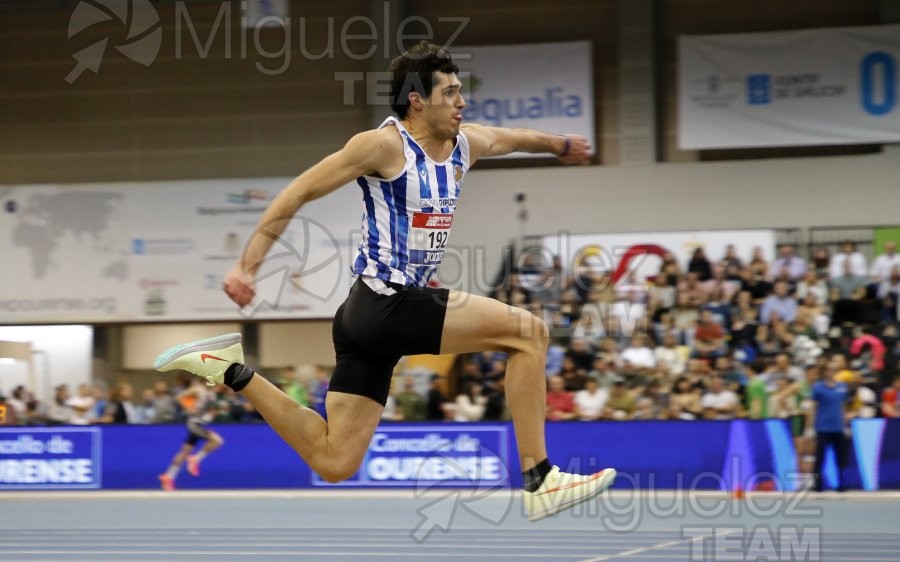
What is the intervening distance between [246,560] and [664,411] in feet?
24.8

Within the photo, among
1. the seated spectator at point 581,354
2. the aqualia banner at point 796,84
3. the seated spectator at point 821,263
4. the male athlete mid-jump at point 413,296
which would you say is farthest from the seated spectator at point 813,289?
the male athlete mid-jump at point 413,296

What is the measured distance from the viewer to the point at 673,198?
20.9 meters

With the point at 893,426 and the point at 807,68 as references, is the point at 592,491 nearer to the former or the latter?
the point at 893,426

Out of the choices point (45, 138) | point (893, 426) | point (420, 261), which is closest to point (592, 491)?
point (420, 261)

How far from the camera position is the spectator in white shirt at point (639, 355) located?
16203mm

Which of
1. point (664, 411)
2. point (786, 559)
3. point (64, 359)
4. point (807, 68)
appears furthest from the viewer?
point (64, 359)

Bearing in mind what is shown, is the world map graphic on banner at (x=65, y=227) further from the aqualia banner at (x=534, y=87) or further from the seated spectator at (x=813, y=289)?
the seated spectator at (x=813, y=289)

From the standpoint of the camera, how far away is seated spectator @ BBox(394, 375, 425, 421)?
1661cm

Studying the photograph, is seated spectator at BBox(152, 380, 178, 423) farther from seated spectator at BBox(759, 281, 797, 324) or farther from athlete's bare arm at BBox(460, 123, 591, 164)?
athlete's bare arm at BBox(460, 123, 591, 164)

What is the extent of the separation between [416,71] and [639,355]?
1096 cm

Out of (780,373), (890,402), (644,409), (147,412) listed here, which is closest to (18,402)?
(147,412)

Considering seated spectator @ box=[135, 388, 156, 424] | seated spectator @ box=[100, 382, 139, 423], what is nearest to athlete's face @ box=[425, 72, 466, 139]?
seated spectator @ box=[135, 388, 156, 424]

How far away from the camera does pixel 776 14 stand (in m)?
20.5

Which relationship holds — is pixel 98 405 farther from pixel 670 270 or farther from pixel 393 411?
pixel 670 270
